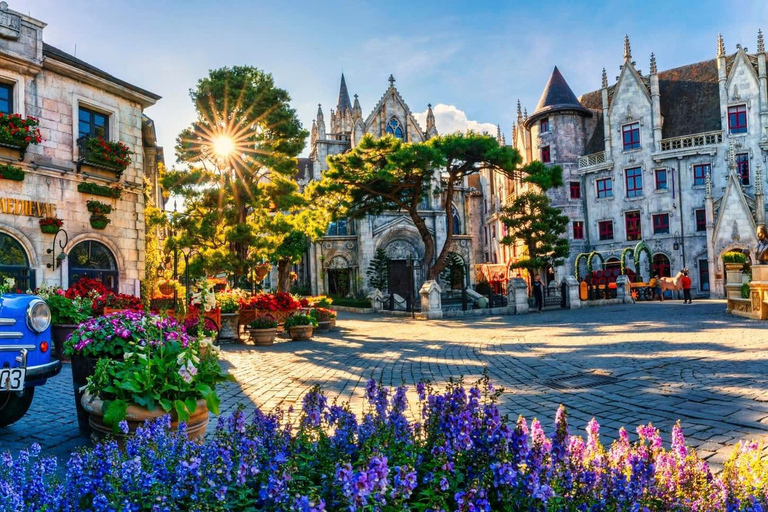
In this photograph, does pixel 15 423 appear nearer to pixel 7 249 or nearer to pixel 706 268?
pixel 7 249

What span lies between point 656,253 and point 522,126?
664 inches

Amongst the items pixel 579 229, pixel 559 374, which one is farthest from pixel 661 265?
pixel 559 374

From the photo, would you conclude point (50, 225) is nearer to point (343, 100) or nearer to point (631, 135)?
point (631, 135)

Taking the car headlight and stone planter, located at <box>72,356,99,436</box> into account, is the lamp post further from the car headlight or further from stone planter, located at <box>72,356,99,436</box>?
stone planter, located at <box>72,356,99,436</box>

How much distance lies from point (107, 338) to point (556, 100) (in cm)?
4342

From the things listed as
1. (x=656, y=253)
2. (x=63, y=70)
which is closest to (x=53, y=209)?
(x=63, y=70)

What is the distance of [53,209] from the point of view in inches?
578

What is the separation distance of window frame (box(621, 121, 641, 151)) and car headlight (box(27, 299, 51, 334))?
41295 mm

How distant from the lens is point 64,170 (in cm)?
1494

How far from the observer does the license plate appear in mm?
4266

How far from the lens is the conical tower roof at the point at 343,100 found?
56.1 meters

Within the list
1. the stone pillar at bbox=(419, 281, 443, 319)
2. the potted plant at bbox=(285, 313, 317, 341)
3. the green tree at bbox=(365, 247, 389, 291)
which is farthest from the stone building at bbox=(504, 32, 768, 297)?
the potted plant at bbox=(285, 313, 317, 341)

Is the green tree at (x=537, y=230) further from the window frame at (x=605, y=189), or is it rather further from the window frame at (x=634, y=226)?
the window frame at (x=605, y=189)

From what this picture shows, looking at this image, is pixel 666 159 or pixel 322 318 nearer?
pixel 322 318
